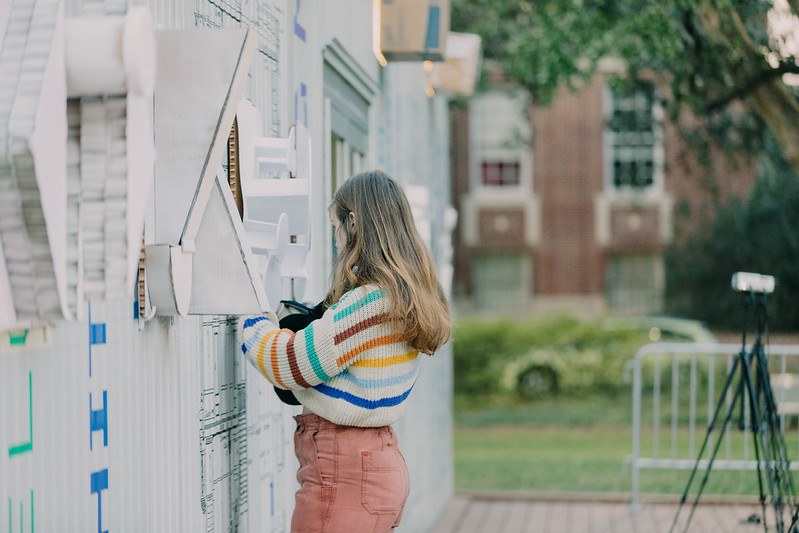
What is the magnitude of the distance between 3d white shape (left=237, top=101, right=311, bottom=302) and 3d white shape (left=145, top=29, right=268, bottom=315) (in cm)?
51

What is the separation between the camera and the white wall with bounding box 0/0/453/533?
186 cm

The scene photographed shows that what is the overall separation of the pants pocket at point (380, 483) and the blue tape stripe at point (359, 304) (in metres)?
0.34

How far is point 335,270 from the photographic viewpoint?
2908 millimetres

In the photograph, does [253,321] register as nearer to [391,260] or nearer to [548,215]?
[391,260]

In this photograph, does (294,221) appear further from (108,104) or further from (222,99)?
(108,104)

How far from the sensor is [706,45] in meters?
8.10

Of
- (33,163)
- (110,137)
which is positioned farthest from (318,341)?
(33,163)

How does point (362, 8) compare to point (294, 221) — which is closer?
point (294, 221)

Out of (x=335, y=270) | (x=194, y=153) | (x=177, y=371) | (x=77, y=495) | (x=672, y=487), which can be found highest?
(x=194, y=153)

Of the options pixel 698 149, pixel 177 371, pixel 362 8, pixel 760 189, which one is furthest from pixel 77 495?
pixel 760 189

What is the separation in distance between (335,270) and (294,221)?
325mm

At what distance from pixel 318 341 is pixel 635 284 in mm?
22098

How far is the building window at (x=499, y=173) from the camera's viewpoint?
2466 centimetres

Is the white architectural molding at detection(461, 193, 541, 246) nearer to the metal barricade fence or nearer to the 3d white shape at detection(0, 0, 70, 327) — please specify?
the metal barricade fence
